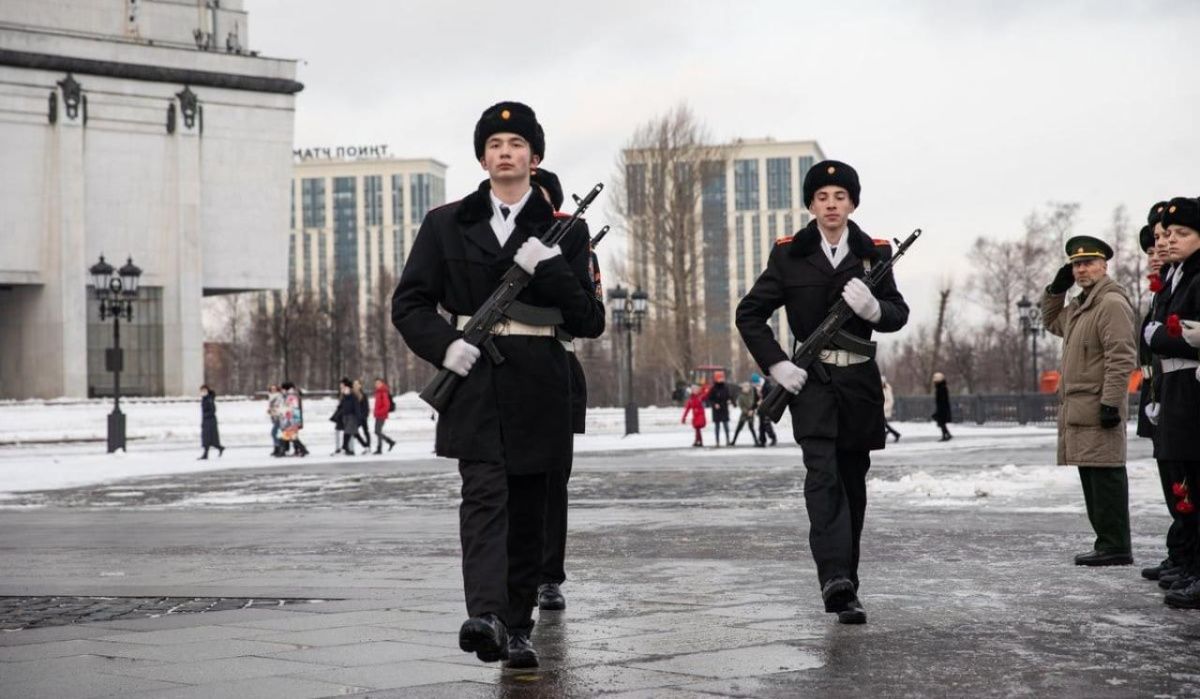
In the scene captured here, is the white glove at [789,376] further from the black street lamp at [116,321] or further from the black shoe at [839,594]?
the black street lamp at [116,321]

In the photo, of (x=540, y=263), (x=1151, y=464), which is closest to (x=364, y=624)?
(x=540, y=263)

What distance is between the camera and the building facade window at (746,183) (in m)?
131

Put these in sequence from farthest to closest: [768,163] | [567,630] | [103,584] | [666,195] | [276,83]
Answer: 1. [768,163]
2. [276,83]
3. [666,195]
4. [103,584]
5. [567,630]

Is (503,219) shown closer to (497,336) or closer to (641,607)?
(497,336)

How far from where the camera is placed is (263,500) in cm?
1811

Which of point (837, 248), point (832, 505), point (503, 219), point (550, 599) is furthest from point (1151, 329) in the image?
point (503, 219)

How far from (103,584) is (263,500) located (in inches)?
358

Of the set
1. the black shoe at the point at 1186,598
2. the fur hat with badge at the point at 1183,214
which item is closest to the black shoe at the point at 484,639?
the black shoe at the point at 1186,598

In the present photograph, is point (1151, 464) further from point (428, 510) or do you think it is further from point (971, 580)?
point (971, 580)

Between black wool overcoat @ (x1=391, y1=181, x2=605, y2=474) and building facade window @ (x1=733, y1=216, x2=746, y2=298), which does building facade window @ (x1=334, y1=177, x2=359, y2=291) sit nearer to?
building facade window @ (x1=733, y1=216, x2=746, y2=298)

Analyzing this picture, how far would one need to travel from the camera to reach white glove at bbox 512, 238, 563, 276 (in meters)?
5.64

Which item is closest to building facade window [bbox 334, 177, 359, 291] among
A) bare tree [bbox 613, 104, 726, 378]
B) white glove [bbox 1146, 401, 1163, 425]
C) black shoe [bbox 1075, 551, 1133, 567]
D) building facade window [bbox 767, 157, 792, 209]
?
building facade window [bbox 767, 157, 792, 209]

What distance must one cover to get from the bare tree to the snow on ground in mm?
8175

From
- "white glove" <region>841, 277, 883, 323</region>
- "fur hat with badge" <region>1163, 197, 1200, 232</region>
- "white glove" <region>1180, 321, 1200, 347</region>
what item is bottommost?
"white glove" <region>1180, 321, 1200, 347</region>
